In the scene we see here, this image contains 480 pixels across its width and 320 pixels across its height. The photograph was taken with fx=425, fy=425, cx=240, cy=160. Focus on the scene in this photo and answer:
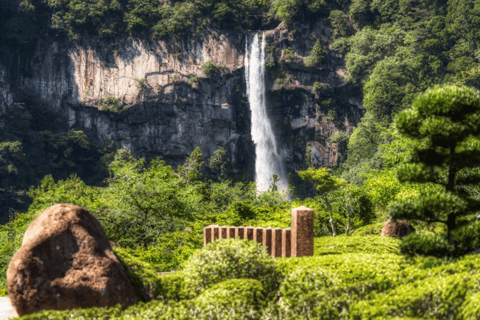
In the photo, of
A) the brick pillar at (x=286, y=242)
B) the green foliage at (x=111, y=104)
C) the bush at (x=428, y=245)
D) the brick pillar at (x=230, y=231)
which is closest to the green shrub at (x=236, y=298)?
the bush at (x=428, y=245)

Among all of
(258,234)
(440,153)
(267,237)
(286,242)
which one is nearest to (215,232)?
(258,234)

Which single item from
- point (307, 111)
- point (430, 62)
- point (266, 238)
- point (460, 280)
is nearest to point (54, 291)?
point (266, 238)

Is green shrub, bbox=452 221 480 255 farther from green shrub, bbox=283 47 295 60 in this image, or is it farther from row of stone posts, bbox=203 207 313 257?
green shrub, bbox=283 47 295 60

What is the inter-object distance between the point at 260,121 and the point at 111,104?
66.0 feet

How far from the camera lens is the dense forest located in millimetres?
6016

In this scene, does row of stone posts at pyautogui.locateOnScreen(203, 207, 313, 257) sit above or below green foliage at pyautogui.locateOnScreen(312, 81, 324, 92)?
below

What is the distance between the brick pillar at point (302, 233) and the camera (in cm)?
907

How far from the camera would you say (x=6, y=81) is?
185ft

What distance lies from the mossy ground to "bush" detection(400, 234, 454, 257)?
0.44 ft

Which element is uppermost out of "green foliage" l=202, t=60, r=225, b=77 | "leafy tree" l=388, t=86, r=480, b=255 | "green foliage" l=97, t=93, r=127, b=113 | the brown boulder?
"green foliage" l=202, t=60, r=225, b=77

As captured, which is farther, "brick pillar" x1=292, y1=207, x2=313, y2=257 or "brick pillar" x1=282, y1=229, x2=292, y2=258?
"brick pillar" x1=282, y1=229, x2=292, y2=258

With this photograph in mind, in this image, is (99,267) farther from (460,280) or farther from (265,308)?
(460,280)

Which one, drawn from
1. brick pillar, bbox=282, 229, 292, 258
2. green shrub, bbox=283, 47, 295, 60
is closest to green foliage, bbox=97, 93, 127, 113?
green shrub, bbox=283, 47, 295, 60

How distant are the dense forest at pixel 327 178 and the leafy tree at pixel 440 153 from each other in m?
0.02
